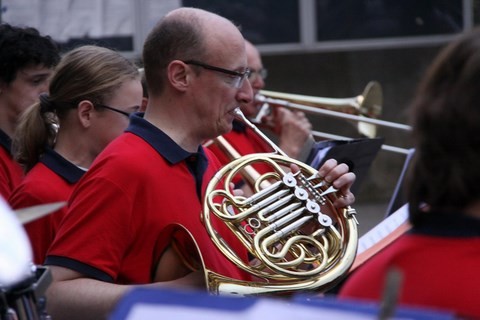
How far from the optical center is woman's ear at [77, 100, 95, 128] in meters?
3.14

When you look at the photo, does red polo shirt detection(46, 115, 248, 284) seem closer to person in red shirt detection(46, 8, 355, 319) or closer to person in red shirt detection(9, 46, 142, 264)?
person in red shirt detection(46, 8, 355, 319)

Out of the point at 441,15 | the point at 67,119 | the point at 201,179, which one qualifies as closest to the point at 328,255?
the point at 201,179

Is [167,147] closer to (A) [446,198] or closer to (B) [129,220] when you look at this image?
(B) [129,220]

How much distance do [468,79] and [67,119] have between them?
1.80 meters

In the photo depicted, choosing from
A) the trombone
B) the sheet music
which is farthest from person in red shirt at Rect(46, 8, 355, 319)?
the trombone

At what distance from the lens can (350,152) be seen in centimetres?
390

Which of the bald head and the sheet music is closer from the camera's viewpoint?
the bald head

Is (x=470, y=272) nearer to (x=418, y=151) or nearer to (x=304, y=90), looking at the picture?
(x=418, y=151)

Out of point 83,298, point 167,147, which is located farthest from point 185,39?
point 83,298

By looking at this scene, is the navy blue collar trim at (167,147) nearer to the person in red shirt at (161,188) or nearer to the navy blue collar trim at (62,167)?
the person in red shirt at (161,188)

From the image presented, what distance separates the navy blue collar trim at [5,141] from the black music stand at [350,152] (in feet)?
3.49

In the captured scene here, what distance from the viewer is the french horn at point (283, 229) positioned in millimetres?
2607

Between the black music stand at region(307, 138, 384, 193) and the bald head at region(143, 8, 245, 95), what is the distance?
1.04 m

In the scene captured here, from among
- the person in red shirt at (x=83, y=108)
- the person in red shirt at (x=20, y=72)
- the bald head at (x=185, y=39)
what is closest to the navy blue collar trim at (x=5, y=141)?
the person in red shirt at (x=20, y=72)
